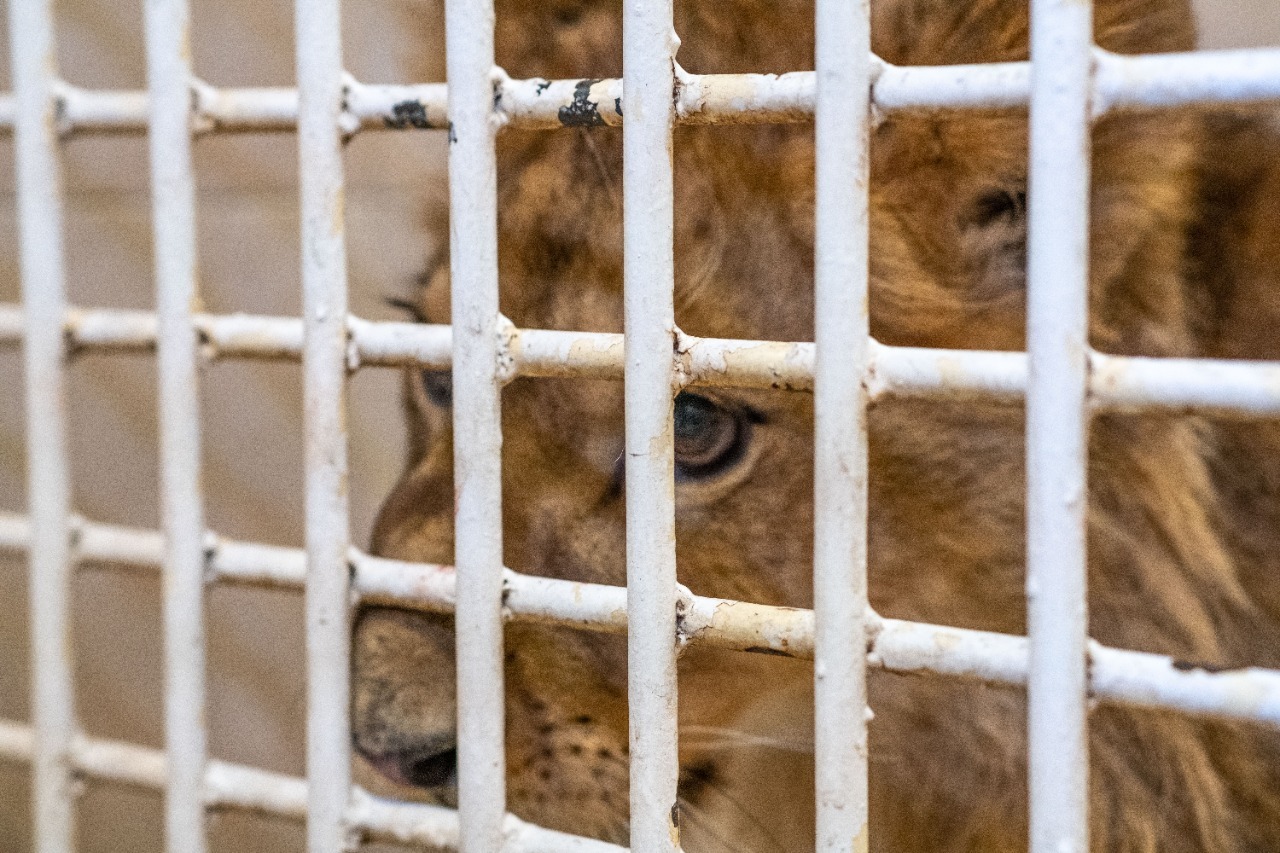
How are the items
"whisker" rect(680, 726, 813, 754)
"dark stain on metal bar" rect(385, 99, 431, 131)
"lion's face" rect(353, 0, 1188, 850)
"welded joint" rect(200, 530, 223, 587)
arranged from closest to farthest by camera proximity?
"dark stain on metal bar" rect(385, 99, 431, 131) < "welded joint" rect(200, 530, 223, 587) < "lion's face" rect(353, 0, 1188, 850) < "whisker" rect(680, 726, 813, 754)

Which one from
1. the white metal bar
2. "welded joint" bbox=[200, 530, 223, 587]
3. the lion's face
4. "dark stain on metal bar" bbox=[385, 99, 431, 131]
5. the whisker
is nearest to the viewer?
the white metal bar

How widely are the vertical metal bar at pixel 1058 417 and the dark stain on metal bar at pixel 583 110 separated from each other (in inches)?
10.3

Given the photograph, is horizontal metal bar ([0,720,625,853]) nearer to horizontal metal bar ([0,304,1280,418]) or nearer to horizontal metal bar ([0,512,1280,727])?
horizontal metal bar ([0,512,1280,727])

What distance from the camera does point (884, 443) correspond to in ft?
3.92

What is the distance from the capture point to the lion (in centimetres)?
113

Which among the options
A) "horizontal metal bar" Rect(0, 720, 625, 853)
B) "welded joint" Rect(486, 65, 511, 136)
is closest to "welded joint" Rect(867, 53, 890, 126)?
"welded joint" Rect(486, 65, 511, 136)

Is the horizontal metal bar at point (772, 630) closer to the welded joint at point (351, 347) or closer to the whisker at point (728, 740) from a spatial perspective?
the welded joint at point (351, 347)

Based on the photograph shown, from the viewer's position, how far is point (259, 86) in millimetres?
1852

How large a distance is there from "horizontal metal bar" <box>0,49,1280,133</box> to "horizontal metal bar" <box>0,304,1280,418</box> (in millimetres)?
128

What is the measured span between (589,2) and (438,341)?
1.72 feet

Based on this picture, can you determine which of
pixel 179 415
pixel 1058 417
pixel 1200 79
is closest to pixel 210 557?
pixel 179 415

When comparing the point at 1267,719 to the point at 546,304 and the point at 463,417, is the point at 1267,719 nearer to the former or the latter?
the point at 463,417

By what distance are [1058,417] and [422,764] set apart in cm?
67

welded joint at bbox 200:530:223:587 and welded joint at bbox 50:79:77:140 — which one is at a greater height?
welded joint at bbox 50:79:77:140
